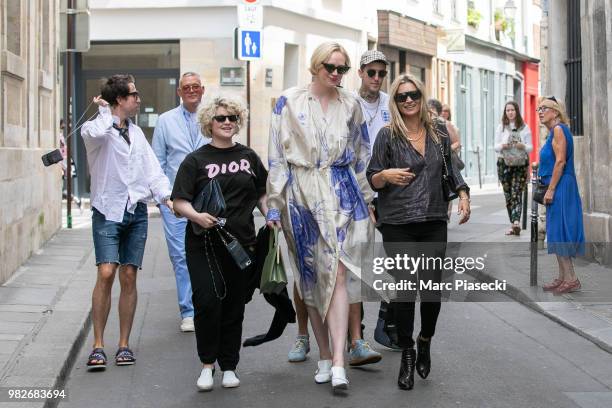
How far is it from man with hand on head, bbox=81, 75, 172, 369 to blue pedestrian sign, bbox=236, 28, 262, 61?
15.2 meters

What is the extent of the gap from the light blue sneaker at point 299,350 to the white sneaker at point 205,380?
958 mm

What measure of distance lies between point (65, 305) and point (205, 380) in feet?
11.0

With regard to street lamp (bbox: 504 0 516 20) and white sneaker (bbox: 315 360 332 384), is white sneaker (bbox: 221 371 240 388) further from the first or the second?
street lamp (bbox: 504 0 516 20)

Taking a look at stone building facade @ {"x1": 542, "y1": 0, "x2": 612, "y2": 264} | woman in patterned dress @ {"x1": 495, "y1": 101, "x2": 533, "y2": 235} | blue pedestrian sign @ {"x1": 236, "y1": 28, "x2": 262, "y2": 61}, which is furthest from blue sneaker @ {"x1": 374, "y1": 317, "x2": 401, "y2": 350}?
blue pedestrian sign @ {"x1": 236, "y1": 28, "x2": 262, "y2": 61}

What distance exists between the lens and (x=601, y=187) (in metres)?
13.8

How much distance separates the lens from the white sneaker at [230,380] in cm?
727

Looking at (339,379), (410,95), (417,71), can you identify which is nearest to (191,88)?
(410,95)

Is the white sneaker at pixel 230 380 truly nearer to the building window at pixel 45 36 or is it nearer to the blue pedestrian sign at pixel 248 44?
the building window at pixel 45 36

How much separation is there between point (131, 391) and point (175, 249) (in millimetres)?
2222

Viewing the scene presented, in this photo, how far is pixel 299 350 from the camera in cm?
808

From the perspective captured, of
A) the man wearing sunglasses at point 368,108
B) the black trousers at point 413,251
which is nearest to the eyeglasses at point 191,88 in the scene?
the man wearing sunglasses at point 368,108

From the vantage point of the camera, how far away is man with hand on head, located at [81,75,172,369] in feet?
26.1

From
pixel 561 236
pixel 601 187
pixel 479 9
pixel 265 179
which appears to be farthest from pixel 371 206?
pixel 479 9

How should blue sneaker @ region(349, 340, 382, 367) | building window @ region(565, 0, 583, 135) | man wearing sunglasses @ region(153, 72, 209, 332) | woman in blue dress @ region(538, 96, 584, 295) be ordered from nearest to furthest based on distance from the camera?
blue sneaker @ region(349, 340, 382, 367), man wearing sunglasses @ region(153, 72, 209, 332), woman in blue dress @ region(538, 96, 584, 295), building window @ region(565, 0, 583, 135)
